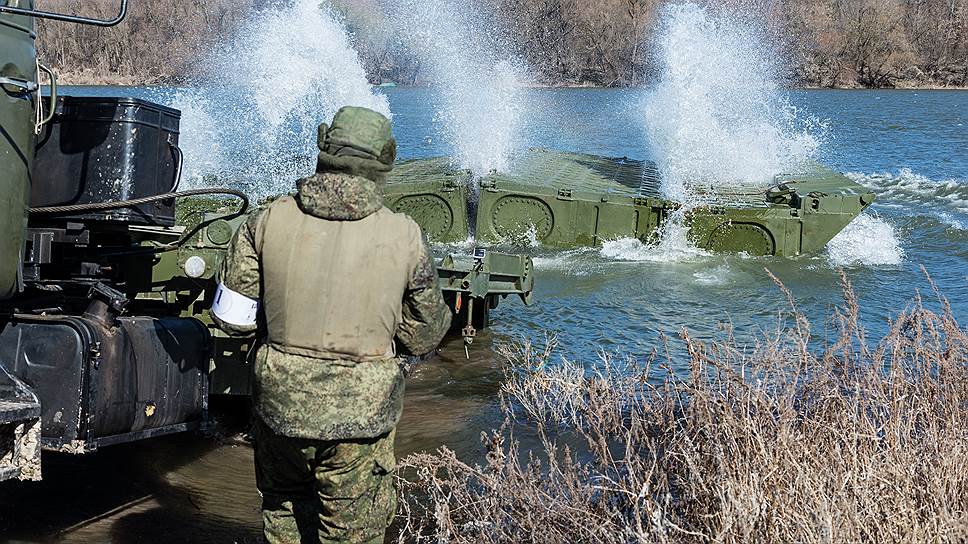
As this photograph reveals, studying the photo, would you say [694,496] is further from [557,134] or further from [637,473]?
[557,134]

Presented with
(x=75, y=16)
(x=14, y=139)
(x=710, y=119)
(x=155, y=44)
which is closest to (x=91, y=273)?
(x=14, y=139)

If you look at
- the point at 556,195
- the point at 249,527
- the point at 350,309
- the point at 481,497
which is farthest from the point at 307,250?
the point at 556,195

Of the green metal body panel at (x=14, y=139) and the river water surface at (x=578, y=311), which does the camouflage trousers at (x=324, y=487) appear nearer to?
the green metal body panel at (x=14, y=139)

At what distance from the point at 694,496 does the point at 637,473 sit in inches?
19.5

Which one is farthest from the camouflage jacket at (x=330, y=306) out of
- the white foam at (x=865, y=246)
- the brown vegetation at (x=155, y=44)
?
the brown vegetation at (x=155, y=44)

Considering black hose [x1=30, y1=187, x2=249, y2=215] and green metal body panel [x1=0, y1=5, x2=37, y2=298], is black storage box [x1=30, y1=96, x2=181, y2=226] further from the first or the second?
green metal body panel [x1=0, y1=5, x2=37, y2=298]

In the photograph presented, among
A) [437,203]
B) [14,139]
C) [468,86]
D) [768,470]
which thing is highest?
[468,86]

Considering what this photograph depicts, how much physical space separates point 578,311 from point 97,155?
7.15 meters

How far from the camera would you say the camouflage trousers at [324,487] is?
12.6 ft

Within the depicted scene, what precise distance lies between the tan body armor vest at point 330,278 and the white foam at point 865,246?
11348mm

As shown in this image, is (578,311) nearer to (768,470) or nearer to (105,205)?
(105,205)

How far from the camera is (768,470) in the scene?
164 inches

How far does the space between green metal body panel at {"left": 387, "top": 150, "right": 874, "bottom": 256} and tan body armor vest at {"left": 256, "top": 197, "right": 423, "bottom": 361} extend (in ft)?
30.1

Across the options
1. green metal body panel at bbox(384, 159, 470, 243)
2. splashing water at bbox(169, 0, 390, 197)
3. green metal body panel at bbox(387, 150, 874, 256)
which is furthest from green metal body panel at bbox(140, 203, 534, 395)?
splashing water at bbox(169, 0, 390, 197)
